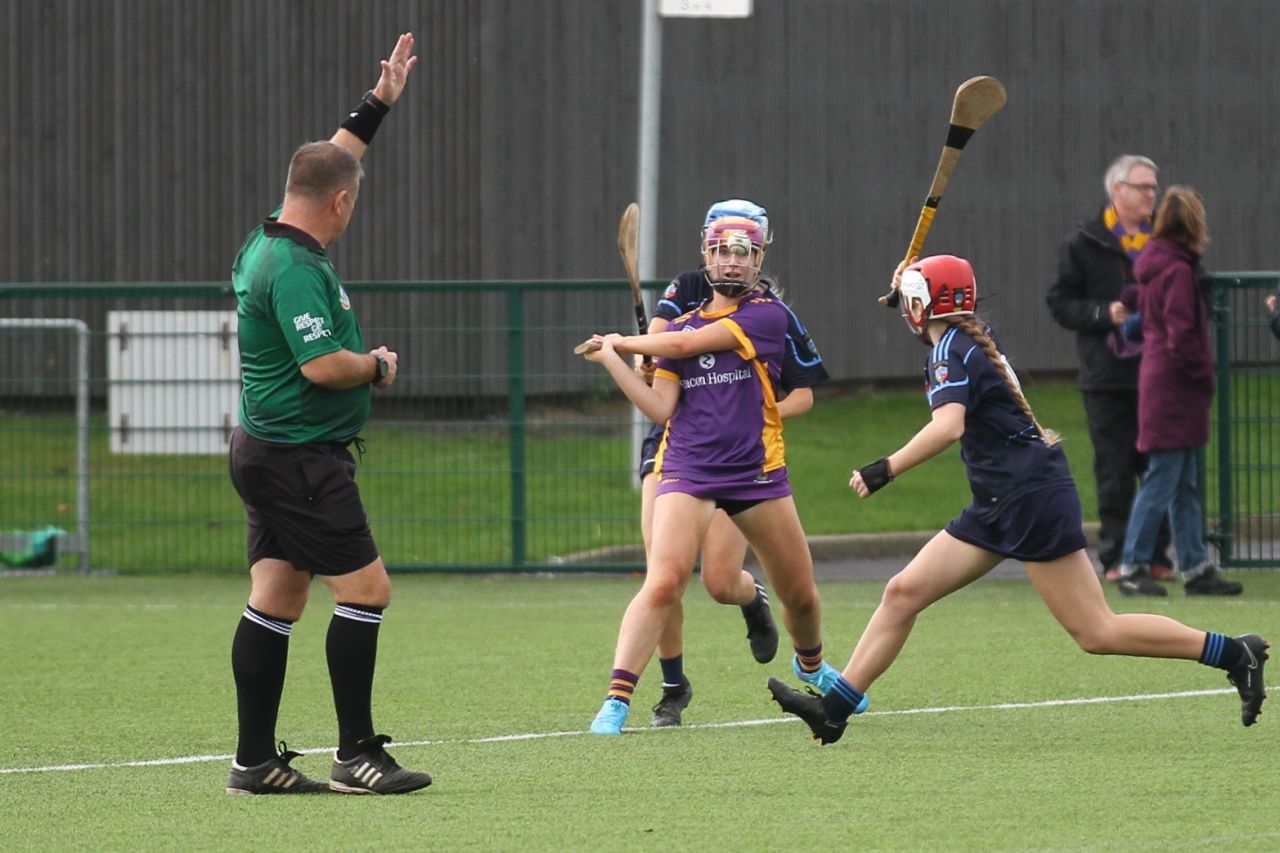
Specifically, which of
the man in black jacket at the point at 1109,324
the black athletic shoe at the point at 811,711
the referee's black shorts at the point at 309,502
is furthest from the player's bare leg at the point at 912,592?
the man in black jacket at the point at 1109,324

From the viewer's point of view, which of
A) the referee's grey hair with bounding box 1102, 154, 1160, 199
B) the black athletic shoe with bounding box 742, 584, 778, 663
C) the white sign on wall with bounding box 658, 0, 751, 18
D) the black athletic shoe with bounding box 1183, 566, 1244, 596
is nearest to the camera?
the black athletic shoe with bounding box 742, 584, 778, 663

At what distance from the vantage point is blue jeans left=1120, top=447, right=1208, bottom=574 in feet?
39.8

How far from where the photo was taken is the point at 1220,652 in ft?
24.2

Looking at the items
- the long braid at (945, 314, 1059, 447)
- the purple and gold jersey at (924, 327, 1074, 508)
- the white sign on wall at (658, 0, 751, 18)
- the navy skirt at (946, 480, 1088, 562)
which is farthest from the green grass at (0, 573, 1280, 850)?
the white sign on wall at (658, 0, 751, 18)

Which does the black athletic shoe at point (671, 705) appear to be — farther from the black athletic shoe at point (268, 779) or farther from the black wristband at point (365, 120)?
the black wristband at point (365, 120)

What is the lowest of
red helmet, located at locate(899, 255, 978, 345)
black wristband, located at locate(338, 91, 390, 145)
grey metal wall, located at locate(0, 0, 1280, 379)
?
red helmet, located at locate(899, 255, 978, 345)

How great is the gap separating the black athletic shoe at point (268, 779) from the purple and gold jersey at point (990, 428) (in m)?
2.37

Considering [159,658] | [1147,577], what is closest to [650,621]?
[159,658]

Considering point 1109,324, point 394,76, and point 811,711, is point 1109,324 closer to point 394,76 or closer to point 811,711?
point 811,711

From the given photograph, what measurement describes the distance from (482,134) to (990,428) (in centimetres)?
1331

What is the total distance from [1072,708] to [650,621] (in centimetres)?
166

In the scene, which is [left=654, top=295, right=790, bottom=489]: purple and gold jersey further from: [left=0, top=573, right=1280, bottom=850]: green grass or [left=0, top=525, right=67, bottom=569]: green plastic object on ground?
[left=0, top=525, right=67, bottom=569]: green plastic object on ground

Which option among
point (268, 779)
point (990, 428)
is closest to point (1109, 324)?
point (990, 428)

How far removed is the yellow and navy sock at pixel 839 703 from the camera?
730 centimetres
